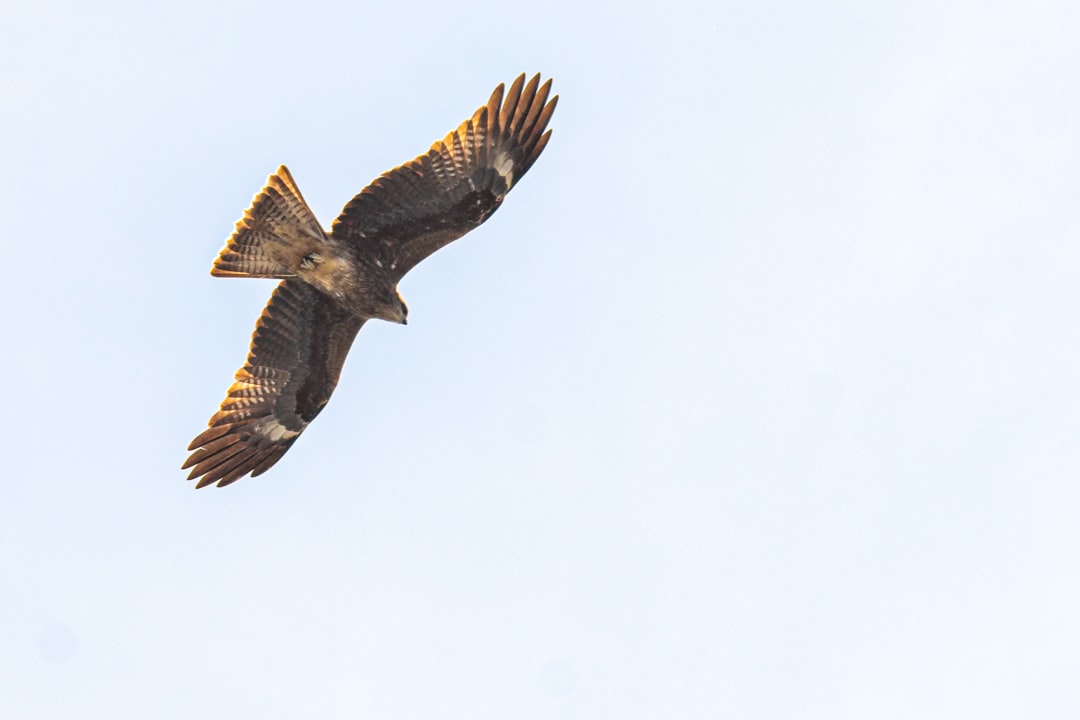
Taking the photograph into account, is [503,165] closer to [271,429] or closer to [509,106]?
[509,106]

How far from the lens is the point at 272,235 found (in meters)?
A: 15.5

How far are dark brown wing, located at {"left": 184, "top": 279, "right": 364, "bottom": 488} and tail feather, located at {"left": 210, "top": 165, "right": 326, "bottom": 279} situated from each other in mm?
1064

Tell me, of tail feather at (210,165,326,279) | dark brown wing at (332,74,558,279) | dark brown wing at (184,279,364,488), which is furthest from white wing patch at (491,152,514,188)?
dark brown wing at (184,279,364,488)

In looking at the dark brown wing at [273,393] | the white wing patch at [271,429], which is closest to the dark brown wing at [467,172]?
the dark brown wing at [273,393]

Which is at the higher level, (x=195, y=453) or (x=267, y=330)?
(x=267, y=330)

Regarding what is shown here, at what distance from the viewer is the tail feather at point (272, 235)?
15320mm

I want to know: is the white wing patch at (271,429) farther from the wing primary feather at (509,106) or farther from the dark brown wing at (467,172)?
the wing primary feather at (509,106)

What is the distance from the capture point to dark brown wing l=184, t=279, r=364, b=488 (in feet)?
54.7

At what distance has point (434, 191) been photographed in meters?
15.5

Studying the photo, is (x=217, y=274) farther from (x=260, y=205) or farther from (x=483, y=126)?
(x=483, y=126)

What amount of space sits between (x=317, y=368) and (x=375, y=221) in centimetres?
211

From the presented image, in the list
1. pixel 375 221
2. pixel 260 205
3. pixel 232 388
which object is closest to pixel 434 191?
pixel 375 221

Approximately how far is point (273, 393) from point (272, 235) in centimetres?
216

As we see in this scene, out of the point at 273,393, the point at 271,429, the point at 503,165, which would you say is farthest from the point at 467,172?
the point at 271,429
